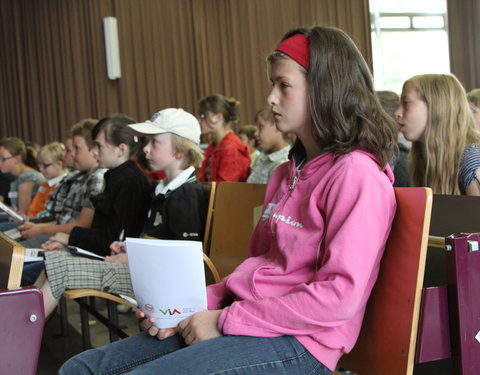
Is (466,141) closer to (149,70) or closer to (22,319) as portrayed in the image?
(22,319)

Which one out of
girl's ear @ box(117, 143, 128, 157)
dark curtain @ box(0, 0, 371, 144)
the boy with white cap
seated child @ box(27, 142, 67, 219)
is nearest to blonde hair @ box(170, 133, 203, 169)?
the boy with white cap

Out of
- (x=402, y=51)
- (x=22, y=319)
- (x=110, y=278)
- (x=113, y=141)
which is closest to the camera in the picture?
(x=22, y=319)

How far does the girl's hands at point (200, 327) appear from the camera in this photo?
1188mm

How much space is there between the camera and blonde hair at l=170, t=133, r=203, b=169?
2502 mm

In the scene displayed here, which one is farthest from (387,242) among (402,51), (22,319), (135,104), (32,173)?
(402,51)

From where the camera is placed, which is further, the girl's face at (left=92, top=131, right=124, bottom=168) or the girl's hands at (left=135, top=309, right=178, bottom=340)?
the girl's face at (left=92, top=131, right=124, bottom=168)

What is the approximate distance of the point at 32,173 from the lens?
16.8ft

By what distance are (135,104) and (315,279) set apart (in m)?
7.10

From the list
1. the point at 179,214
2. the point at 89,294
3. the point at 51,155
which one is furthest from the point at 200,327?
the point at 51,155

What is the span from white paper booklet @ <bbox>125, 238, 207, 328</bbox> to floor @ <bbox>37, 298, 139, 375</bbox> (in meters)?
1.48

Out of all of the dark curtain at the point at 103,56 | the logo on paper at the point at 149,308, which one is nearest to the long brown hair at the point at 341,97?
the logo on paper at the point at 149,308

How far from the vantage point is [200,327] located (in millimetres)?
1196

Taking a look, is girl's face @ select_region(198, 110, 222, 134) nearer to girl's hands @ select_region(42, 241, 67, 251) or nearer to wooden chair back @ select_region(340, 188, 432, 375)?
girl's hands @ select_region(42, 241, 67, 251)

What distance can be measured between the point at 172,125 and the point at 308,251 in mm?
1422
